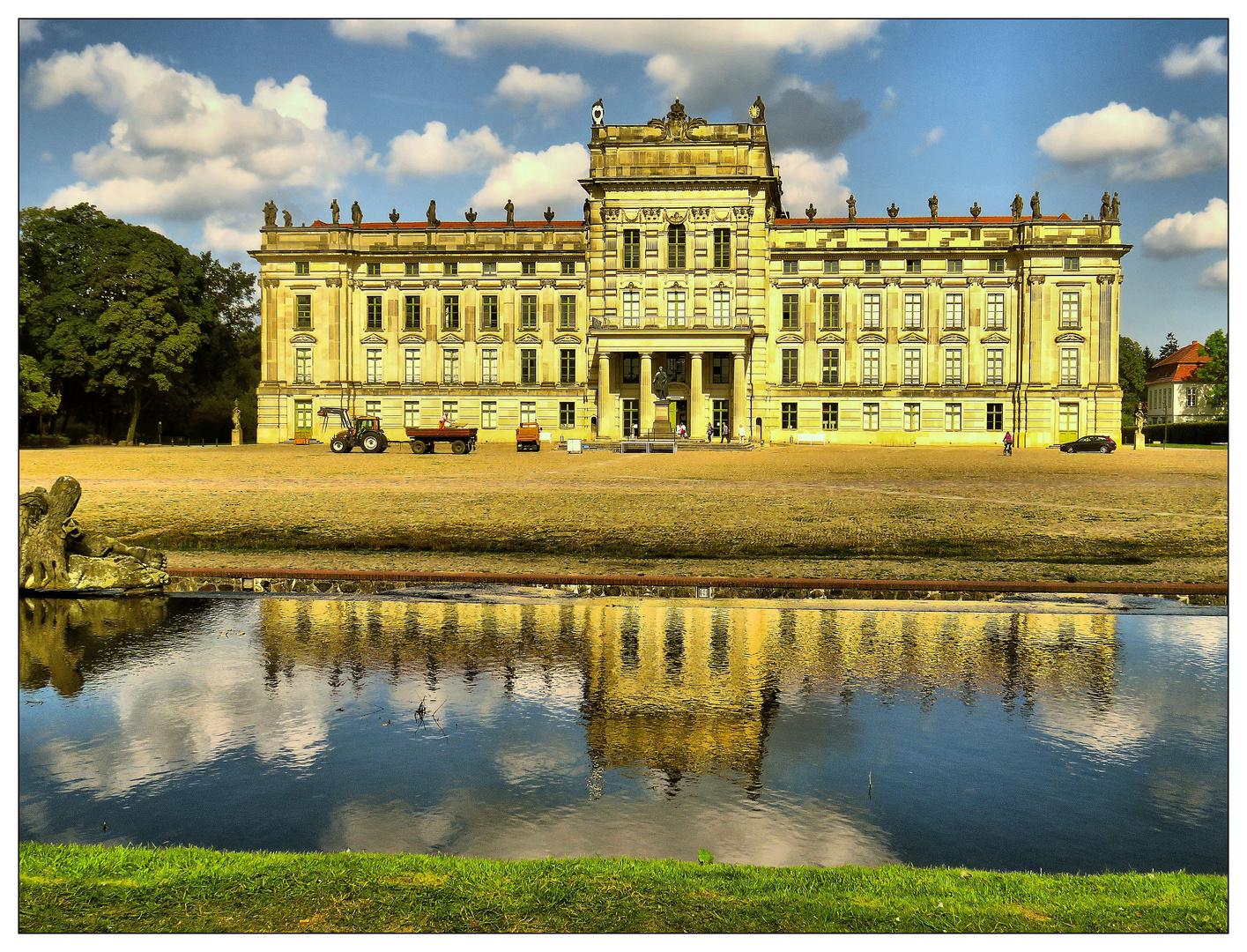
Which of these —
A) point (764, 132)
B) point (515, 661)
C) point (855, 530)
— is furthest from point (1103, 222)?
point (515, 661)

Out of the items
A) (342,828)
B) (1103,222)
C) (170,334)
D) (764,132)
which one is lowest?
(342,828)

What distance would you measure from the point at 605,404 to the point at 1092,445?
31476 millimetres

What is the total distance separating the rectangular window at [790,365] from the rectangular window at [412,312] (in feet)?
91.5

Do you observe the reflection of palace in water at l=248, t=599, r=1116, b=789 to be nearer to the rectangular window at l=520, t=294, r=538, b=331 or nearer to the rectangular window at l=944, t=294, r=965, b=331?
the rectangular window at l=520, t=294, r=538, b=331

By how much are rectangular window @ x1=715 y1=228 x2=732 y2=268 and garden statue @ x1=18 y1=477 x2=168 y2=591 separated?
60681mm

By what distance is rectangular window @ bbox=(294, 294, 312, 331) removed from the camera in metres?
73.1

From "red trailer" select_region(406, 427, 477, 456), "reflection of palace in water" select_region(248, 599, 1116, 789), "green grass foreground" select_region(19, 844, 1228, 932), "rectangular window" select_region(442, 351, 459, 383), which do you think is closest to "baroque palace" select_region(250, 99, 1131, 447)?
"rectangular window" select_region(442, 351, 459, 383)

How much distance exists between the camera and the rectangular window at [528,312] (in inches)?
2884

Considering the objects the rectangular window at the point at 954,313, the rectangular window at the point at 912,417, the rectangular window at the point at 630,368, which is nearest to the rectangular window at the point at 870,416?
the rectangular window at the point at 912,417

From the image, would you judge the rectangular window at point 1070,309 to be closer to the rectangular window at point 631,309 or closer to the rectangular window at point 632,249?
the rectangular window at point 631,309

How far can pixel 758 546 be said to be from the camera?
1731 centimetres

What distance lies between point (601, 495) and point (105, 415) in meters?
57.8

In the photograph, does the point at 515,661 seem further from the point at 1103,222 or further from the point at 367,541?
the point at 1103,222

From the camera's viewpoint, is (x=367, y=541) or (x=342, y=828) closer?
(x=342, y=828)
